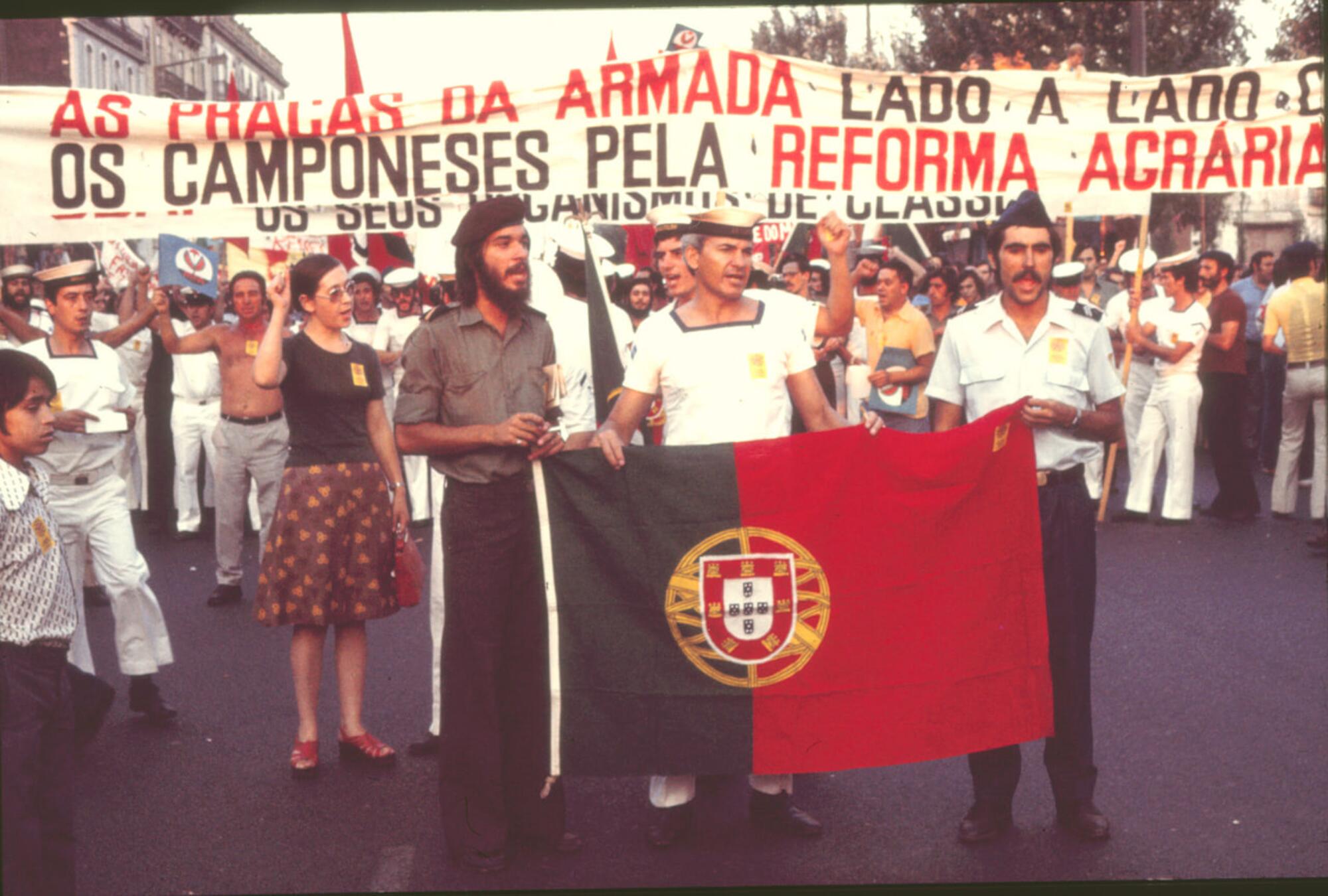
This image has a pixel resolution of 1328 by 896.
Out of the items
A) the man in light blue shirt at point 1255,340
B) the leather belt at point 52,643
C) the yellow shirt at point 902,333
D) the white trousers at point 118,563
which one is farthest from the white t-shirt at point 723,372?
the man in light blue shirt at point 1255,340

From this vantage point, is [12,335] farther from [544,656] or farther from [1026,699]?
[1026,699]

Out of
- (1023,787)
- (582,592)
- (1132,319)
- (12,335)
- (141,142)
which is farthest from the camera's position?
(1132,319)

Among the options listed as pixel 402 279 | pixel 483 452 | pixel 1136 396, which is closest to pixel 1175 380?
pixel 1136 396

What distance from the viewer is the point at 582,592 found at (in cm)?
507

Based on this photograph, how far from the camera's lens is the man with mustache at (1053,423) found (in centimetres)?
518

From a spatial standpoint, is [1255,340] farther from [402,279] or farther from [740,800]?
[740,800]

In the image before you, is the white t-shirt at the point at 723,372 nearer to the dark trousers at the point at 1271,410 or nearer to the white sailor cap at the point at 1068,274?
the white sailor cap at the point at 1068,274

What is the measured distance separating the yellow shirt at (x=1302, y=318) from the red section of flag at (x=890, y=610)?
302 inches

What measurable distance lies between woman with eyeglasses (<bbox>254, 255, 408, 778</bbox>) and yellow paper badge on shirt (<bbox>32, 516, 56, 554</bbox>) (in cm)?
159

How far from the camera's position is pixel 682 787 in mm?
5219

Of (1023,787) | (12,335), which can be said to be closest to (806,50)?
(12,335)

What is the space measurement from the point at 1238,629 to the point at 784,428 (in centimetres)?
409

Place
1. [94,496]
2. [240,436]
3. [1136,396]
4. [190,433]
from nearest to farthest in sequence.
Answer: [94,496], [240,436], [190,433], [1136,396]

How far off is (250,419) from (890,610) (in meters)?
5.83
